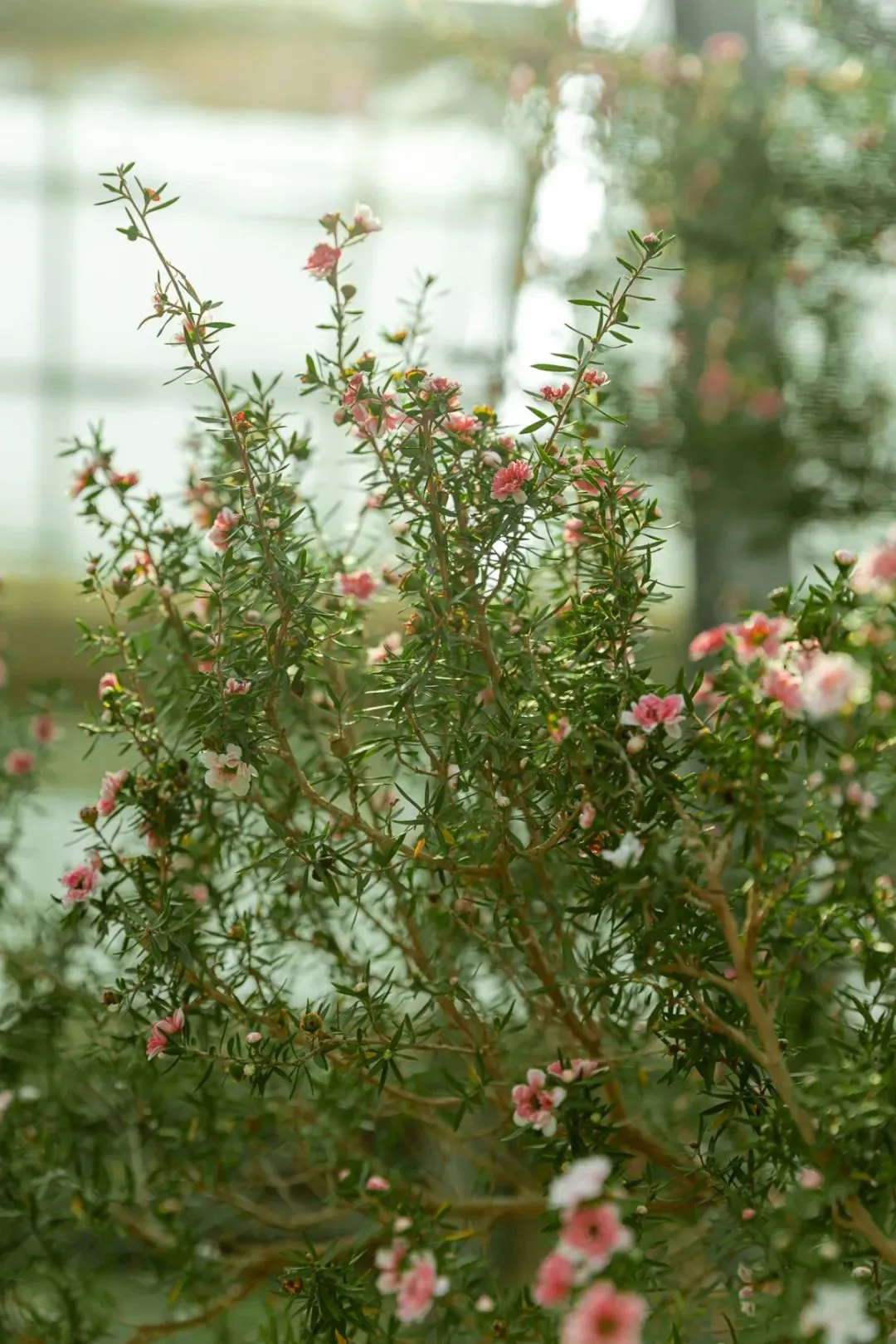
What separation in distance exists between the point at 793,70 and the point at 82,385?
1.83 m

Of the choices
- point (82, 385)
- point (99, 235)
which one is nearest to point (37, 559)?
point (82, 385)

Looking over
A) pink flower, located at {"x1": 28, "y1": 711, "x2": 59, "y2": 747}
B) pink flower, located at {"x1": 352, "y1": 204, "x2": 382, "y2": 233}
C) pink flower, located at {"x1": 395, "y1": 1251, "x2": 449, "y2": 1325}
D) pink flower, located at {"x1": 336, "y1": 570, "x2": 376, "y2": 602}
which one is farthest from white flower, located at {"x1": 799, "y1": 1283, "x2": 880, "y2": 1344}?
pink flower, located at {"x1": 28, "y1": 711, "x2": 59, "y2": 747}

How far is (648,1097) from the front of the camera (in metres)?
1.56

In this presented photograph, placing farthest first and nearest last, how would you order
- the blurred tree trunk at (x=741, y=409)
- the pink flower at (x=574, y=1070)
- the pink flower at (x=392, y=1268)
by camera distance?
the blurred tree trunk at (x=741, y=409), the pink flower at (x=574, y=1070), the pink flower at (x=392, y=1268)

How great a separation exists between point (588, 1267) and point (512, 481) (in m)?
0.58

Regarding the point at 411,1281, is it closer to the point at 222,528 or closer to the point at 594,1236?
the point at 594,1236

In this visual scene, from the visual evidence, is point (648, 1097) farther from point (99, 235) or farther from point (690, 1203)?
point (99, 235)

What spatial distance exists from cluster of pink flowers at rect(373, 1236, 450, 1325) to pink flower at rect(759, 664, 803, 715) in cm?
51

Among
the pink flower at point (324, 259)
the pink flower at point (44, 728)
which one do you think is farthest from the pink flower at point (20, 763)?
the pink flower at point (324, 259)

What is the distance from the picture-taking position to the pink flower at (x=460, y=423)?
1.07 meters

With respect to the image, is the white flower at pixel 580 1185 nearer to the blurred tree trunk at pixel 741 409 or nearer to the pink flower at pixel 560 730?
the pink flower at pixel 560 730

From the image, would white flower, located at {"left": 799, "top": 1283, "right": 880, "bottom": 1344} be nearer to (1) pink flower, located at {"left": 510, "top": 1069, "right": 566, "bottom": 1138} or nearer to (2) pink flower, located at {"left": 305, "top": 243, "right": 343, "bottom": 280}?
(1) pink flower, located at {"left": 510, "top": 1069, "right": 566, "bottom": 1138}

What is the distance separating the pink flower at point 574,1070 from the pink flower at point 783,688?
0.35 m

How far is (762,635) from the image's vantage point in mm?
1049
